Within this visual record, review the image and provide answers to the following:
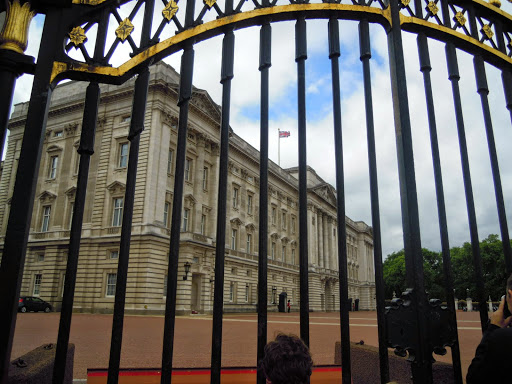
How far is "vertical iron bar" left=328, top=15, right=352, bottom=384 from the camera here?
228 cm

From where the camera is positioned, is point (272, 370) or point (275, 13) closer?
point (272, 370)

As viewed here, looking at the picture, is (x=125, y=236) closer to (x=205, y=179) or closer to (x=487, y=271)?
(x=205, y=179)

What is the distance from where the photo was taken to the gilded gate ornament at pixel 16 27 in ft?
7.09

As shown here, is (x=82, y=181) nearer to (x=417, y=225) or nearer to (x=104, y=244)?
(x=417, y=225)

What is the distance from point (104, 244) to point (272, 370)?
27281 mm

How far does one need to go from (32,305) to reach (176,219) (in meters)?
27.0

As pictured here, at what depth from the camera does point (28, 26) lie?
224 cm

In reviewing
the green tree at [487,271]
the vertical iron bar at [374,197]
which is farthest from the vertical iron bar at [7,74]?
the green tree at [487,271]

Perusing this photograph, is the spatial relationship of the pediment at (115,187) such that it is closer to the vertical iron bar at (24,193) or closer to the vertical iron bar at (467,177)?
the vertical iron bar at (24,193)

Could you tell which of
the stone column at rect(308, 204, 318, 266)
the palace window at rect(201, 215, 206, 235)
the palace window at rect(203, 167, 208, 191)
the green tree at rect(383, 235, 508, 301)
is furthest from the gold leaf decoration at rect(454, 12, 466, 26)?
the stone column at rect(308, 204, 318, 266)

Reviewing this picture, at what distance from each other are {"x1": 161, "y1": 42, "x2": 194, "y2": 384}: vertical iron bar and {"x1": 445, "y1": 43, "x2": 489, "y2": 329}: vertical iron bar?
6.28ft

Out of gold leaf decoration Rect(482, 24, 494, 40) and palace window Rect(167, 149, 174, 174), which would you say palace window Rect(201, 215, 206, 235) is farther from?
gold leaf decoration Rect(482, 24, 494, 40)

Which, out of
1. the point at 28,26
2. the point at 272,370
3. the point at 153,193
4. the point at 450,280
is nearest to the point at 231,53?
the point at 28,26

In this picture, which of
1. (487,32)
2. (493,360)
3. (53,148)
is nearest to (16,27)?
(493,360)
